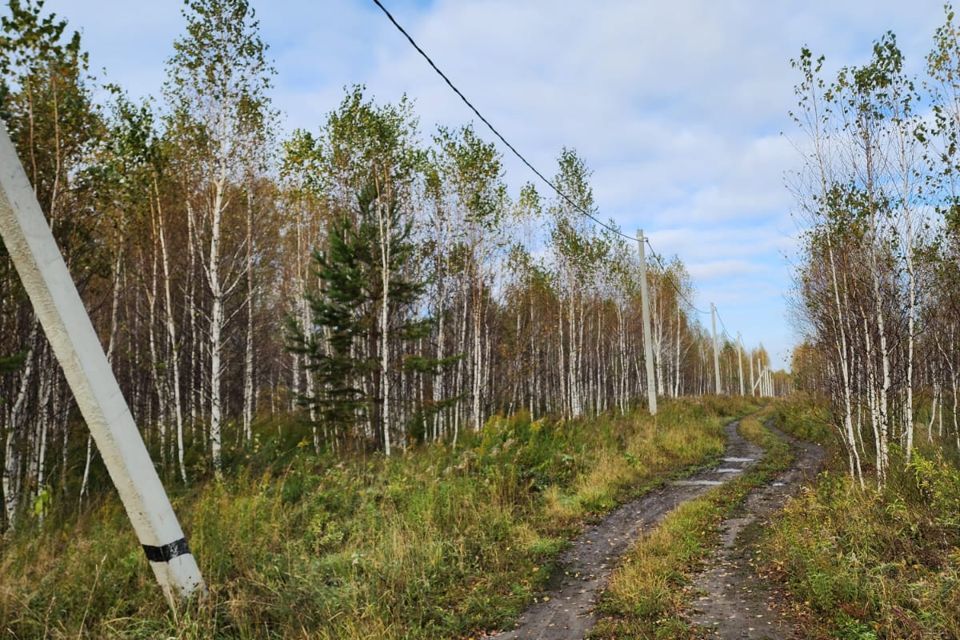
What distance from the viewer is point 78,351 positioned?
11.1ft

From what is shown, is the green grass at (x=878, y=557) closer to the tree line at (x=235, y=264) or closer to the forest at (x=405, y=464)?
the forest at (x=405, y=464)

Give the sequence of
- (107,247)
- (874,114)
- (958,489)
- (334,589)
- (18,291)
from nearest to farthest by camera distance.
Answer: (334,589)
(958,489)
(874,114)
(18,291)
(107,247)

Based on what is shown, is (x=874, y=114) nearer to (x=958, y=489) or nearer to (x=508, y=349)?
(x=958, y=489)

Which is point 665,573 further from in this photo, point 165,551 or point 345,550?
point 165,551

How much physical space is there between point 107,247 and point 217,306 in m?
3.12

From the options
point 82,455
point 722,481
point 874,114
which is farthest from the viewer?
point 82,455

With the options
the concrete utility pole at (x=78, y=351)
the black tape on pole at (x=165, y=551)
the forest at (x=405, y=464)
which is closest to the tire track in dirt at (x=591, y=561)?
the forest at (x=405, y=464)

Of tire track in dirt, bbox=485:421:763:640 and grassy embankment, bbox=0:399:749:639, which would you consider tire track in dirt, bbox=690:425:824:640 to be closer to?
tire track in dirt, bbox=485:421:763:640

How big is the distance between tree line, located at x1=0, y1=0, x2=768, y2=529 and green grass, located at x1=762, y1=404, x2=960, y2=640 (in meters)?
8.65

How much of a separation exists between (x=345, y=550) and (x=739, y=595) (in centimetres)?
451

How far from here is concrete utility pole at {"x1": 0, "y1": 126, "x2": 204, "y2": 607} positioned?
3.30 metres

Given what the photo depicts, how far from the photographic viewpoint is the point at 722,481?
37.2 ft

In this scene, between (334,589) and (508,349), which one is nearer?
(334,589)

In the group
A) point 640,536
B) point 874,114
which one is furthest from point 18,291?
point 874,114
